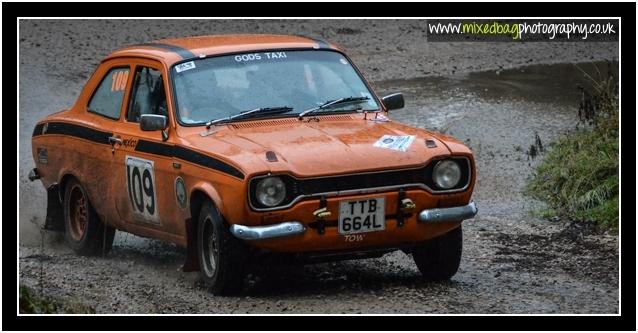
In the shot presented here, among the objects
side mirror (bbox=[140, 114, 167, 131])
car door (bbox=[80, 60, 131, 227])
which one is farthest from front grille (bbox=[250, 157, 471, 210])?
car door (bbox=[80, 60, 131, 227])

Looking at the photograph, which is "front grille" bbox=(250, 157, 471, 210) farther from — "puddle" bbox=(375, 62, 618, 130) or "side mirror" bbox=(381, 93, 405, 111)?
"puddle" bbox=(375, 62, 618, 130)

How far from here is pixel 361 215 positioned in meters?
8.01

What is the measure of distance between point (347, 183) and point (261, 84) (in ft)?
5.08

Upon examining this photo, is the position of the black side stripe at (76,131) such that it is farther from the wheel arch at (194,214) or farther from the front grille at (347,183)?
the front grille at (347,183)

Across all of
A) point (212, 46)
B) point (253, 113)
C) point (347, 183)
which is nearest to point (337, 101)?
point (253, 113)

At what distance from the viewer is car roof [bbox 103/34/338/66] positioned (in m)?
9.40

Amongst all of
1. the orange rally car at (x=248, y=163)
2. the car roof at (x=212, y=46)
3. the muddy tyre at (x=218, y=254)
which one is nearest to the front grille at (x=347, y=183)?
the orange rally car at (x=248, y=163)

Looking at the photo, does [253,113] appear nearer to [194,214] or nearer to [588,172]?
[194,214]

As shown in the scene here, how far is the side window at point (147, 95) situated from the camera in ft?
30.9

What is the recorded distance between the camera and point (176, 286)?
29.3ft

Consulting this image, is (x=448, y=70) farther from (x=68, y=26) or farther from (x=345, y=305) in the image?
(x=345, y=305)

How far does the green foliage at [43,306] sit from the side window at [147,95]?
1.87 metres

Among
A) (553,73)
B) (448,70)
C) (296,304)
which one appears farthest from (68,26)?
(296,304)

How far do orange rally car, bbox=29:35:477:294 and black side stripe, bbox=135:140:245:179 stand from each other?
0.04 feet
